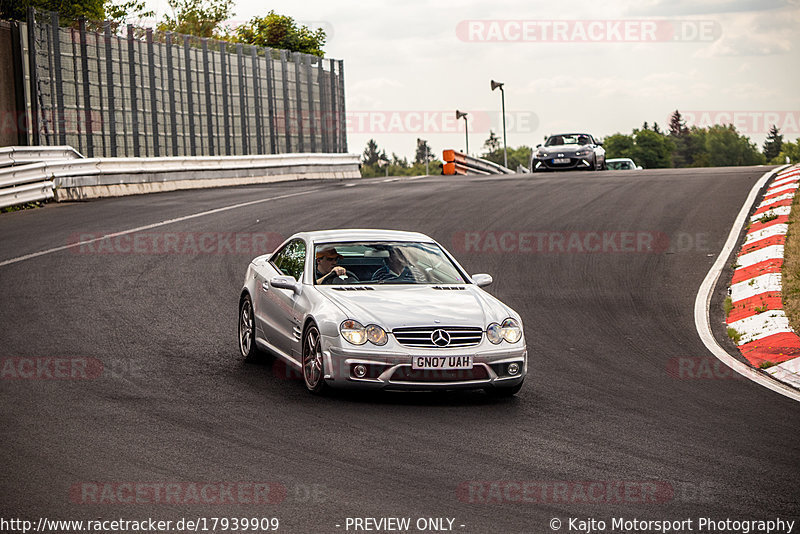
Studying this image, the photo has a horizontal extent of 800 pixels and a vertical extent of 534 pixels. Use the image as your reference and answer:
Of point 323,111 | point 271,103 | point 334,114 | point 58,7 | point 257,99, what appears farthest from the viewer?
point 58,7

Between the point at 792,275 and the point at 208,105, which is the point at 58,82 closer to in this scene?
the point at 208,105

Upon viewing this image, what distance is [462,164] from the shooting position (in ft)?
135

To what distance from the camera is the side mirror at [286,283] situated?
8922 mm

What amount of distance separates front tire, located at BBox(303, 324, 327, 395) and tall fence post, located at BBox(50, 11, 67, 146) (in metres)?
22.2

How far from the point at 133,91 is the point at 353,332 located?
85.0 feet

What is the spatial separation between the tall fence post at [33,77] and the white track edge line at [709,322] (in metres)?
18.8

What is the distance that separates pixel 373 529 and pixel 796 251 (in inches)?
424

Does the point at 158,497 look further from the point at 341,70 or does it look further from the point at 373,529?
the point at 341,70

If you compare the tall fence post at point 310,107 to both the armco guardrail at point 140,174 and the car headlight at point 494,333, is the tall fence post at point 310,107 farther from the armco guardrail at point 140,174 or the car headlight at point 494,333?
the car headlight at point 494,333

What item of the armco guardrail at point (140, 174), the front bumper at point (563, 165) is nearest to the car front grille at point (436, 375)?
the armco guardrail at point (140, 174)

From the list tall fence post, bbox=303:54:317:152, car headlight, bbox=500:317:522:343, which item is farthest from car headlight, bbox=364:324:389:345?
tall fence post, bbox=303:54:317:152

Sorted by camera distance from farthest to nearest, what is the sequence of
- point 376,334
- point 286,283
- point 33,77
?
point 33,77, point 286,283, point 376,334

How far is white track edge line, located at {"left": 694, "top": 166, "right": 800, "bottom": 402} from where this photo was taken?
903cm

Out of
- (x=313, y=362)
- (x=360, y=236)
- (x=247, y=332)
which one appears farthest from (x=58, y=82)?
(x=313, y=362)
